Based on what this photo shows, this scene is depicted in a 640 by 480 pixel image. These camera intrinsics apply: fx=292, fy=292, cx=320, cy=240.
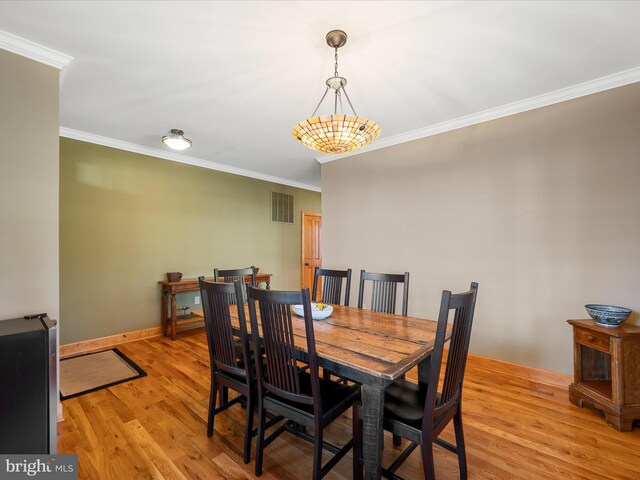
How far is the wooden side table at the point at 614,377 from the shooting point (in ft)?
6.64

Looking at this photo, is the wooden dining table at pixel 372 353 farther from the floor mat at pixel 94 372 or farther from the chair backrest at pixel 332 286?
the floor mat at pixel 94 372

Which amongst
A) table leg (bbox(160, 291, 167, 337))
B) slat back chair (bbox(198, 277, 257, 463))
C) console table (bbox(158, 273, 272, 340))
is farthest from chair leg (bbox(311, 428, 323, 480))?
table leg (bbox(160, 291, 167, 337))

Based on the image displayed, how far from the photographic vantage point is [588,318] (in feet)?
8.38

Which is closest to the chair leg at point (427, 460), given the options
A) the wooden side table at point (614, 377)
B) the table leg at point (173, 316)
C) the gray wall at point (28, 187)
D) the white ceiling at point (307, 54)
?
the wooden side table at point (614, 377)

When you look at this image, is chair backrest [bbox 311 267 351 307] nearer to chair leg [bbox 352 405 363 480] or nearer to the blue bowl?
chair leg [bbox 352 405 363 480]

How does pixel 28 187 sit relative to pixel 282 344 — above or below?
above

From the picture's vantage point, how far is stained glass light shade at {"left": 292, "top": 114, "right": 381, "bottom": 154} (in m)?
1.87

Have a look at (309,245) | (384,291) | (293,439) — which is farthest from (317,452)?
(309,245)

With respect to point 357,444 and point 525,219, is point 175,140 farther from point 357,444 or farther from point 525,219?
point 525,219

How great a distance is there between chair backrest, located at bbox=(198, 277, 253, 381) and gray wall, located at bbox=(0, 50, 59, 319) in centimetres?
120

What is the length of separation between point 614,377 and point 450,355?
163 cm

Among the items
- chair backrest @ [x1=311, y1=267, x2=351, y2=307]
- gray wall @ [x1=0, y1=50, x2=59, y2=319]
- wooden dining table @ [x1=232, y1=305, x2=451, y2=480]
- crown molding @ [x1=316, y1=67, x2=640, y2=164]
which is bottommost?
wooden dining table @ [x1=232, y1=305, x2=451, y2=480]

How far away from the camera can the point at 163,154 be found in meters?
4.21

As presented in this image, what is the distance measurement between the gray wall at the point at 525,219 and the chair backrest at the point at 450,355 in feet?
5.77
